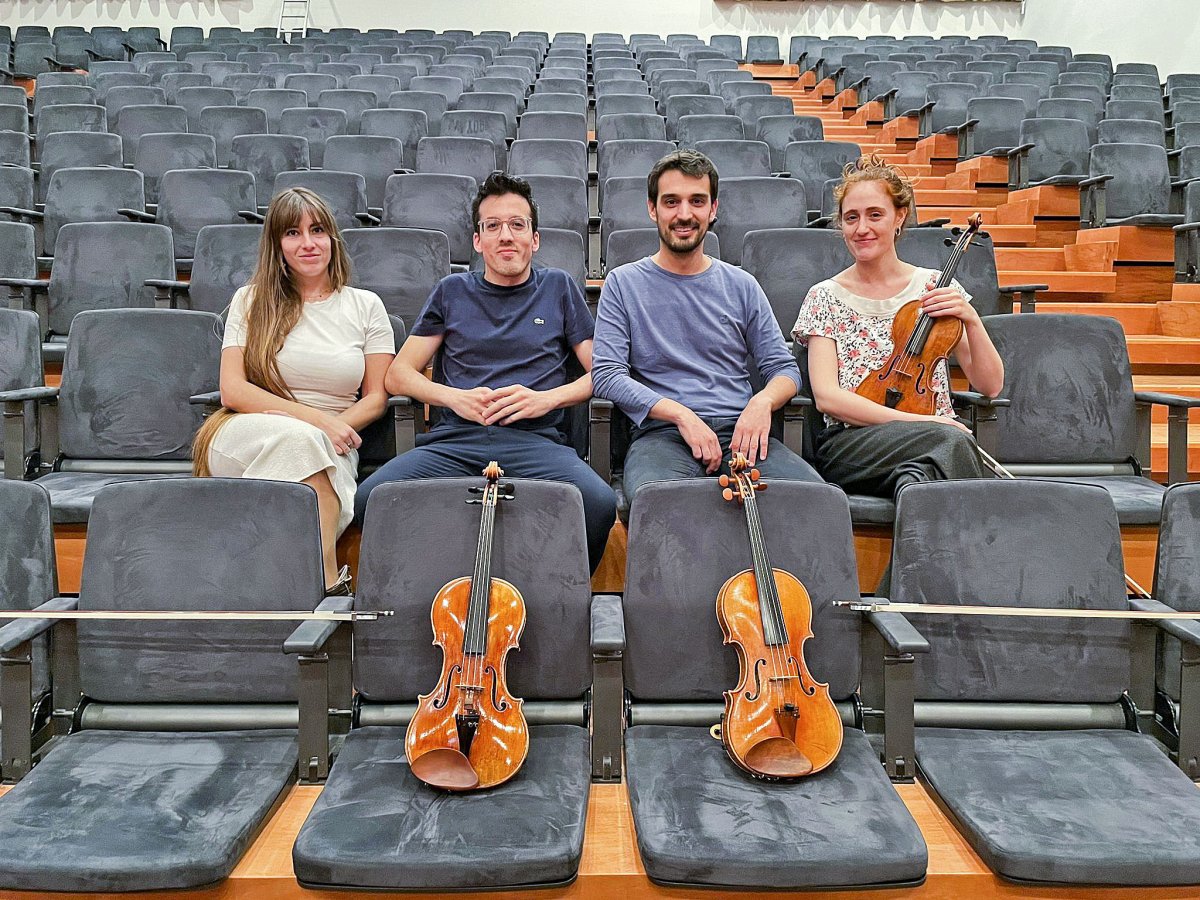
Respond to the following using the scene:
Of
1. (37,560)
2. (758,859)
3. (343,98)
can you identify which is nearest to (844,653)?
(758,859)

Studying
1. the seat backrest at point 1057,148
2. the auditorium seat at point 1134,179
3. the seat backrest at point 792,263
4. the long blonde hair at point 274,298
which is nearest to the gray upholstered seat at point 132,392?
the long blonde hair at point 274,298

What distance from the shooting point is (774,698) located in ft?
2.82

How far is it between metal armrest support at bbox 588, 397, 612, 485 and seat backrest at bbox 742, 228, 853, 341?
0.45 meters

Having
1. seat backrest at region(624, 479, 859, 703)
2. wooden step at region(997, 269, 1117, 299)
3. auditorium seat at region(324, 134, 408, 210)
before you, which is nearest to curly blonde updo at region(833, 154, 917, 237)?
seat backrest at region(624, 479, 859, 703)

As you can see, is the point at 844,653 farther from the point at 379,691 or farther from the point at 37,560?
the point at 37,560

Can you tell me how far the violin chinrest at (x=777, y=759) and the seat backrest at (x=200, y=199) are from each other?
6.27 feet

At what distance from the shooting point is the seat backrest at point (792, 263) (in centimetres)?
167

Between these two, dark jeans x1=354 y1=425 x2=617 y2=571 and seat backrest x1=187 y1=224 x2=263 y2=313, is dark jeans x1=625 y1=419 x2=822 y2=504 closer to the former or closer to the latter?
dark jeans x1=354 y1=425 x2=617 y2=571

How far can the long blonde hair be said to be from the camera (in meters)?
1.35

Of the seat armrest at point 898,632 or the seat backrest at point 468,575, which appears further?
the seat backrest at point 468,575

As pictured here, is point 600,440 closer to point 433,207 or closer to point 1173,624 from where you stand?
point 1173,624

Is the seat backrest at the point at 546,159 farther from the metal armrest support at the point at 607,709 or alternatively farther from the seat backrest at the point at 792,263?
the metal armrest support at the point at 607,709

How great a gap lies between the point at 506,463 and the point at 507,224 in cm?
36

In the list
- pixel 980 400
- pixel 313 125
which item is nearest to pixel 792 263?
pixel 980 400
